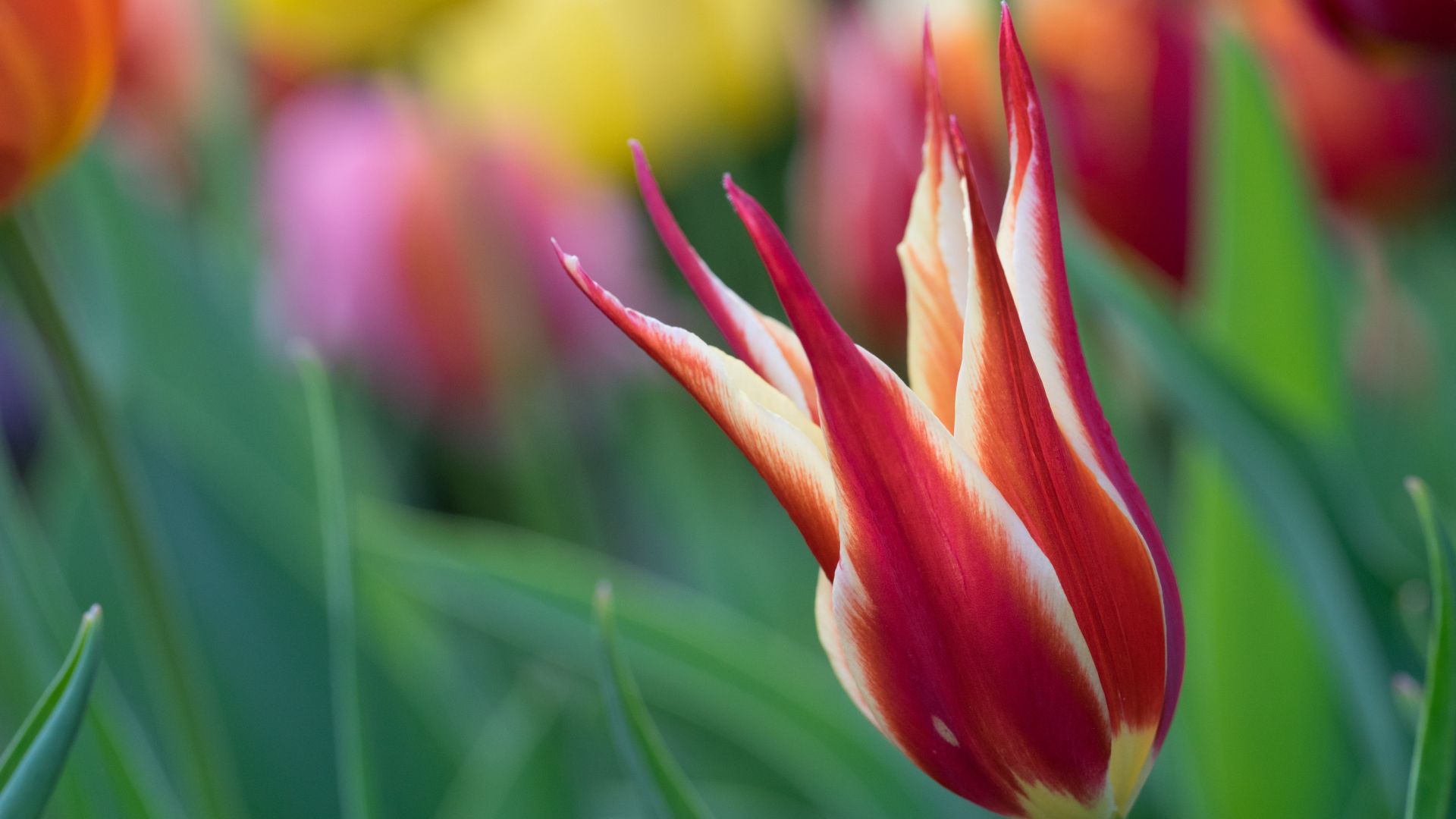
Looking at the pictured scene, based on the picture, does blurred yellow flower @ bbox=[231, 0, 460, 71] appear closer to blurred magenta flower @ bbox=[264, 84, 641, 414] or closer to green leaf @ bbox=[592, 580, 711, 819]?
blurred magenta flower @ bbox=[264, 84, 641, 414]

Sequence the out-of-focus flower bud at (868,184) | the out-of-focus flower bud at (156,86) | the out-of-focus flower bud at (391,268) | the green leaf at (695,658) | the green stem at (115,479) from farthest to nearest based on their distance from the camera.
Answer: the out-of-focus flower bud at (156,86) < the out-of-focus flower bud at (391,268) < the out-of-focus flower bud at (868,184) < the green leaf at (695,658) < the green stem at (115,479)

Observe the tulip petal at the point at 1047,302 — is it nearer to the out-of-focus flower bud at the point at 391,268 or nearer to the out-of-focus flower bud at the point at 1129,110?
the out-of-focus flower bud at the point at 1129,110

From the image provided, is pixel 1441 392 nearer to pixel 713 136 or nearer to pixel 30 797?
pixel 713 136

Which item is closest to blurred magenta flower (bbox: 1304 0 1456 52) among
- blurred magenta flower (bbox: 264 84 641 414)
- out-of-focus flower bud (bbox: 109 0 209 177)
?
blurred magenta flower (bbox: 264 84 641 414)

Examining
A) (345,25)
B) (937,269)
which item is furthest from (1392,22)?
(345,25)

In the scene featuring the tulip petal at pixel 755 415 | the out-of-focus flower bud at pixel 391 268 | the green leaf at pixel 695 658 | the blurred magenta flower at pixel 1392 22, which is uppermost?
the out-of-focus flower bud at pixel 391 268

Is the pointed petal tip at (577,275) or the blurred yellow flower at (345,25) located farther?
the blurred yellow flower at (345,25)

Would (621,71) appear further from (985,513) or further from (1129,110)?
(985,513)

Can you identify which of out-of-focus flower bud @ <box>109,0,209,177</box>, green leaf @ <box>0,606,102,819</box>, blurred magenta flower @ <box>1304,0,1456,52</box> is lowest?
green leaf @ <box>0,606,102,819</box>

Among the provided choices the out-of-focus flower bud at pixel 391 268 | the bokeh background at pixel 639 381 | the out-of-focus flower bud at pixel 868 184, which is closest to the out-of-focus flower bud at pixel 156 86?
the bokeh background at pixel 639 381
